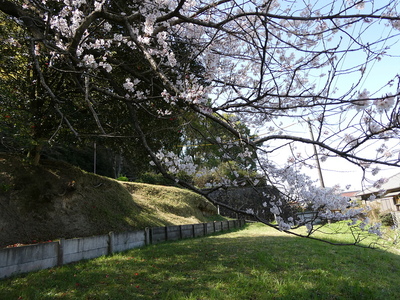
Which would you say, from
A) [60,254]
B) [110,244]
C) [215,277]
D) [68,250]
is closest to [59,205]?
[110,244]

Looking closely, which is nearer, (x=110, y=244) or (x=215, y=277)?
(x=215, y=277)

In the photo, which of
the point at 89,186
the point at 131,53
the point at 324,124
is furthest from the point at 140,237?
the point at 324,124

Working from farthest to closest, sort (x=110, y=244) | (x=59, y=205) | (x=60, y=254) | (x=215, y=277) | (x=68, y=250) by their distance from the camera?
(x=59, y=205), (x=110, y=244), (x=68, y=250), (x=60, y=254), (x=215, y=277)

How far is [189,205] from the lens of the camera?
1323 cm

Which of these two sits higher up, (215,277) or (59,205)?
(59,205)

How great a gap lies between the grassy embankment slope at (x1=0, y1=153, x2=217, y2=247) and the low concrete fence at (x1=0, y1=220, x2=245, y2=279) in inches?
33.2

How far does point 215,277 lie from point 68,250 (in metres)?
2.72

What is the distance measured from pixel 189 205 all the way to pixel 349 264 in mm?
8247

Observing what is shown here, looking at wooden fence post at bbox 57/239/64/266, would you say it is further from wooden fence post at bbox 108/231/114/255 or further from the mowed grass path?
wooden fence post at bbox 108/231/114/255

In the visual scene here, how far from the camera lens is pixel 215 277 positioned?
4.55 m

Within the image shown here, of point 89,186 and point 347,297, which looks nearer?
point 347,297

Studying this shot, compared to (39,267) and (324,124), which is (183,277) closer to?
(39,267)

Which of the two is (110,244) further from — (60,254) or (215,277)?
(215,277)

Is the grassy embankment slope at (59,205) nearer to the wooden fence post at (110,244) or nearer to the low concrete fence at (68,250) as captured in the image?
the low concrete fence at (68,250)
